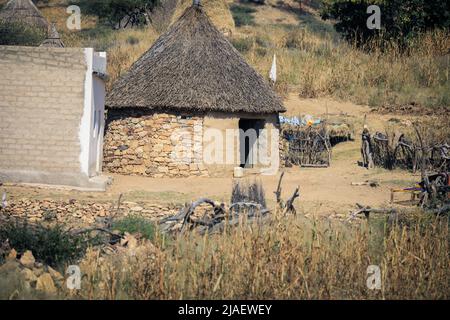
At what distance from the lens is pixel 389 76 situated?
20.9 meters

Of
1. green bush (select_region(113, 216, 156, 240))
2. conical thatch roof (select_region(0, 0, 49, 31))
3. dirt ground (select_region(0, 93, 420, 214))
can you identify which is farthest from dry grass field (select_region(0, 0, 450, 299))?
conical thatch roof (select_region(0, 0, 49, 31))

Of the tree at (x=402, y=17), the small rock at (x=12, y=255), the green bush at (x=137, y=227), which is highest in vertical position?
the tree at (x=402, y=17)

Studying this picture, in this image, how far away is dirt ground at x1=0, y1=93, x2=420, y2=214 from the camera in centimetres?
1185

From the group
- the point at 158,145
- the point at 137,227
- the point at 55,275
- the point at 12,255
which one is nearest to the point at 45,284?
the point at 55,275

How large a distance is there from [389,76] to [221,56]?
7245 mm

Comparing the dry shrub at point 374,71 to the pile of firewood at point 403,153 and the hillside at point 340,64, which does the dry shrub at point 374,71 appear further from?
the pile of firewood at point 403,153

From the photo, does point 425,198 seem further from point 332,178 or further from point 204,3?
point 204,3

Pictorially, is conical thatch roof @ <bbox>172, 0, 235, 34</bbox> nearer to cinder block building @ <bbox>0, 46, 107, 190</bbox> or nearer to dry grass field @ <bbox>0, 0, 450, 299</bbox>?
dry grass field @ <bbox>0, 0, 450, 299</bbox>

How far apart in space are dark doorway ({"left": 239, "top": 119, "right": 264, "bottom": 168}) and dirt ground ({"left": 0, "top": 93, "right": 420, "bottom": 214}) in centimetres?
89

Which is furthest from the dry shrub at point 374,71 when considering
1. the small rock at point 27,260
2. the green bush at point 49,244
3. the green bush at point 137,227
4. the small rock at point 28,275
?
the small rock at point 28,275

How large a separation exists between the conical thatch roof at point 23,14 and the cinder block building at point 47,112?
14436mm

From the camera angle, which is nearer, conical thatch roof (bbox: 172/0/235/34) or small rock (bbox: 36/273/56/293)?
small rock (bbox: 36/273/56/293)

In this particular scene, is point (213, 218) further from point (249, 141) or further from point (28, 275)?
point (249, 141)

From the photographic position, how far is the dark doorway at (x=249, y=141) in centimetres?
1608
